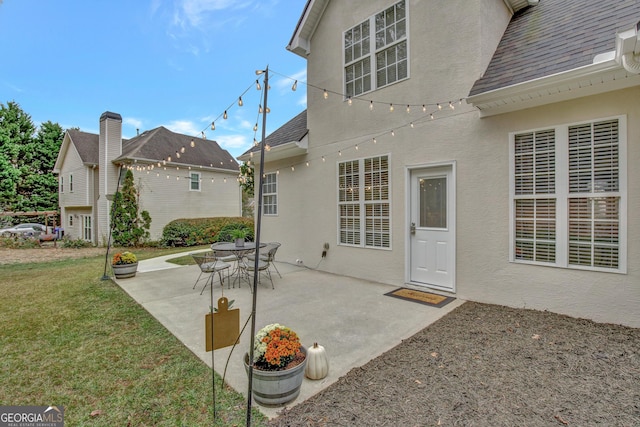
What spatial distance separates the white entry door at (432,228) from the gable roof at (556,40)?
1.57m

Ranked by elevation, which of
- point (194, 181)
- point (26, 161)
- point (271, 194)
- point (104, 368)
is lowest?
point (104, 368)

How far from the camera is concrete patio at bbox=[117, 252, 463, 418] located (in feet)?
10.2

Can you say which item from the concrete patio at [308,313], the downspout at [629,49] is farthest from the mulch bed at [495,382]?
the downspout at [629,49]

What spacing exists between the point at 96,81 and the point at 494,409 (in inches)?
855

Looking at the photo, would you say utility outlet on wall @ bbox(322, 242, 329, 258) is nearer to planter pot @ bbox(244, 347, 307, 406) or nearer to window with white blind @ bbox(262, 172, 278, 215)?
window with white blind @ bbox(262, 172, 278, 215)

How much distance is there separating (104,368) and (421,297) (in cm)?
455

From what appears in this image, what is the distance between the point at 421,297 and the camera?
508cm

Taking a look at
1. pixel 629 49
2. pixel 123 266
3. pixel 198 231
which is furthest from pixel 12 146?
pixel 629 49

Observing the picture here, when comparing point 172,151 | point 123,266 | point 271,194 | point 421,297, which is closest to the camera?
point 421,297

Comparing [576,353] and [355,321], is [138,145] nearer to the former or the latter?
[355,321]

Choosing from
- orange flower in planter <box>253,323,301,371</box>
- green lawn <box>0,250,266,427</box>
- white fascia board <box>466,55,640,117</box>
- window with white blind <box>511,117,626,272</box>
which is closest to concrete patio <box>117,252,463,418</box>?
green lawn <box>0,250,266,427</box>

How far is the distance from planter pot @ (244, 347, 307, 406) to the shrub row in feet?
38.6

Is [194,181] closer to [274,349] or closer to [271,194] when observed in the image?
[271,194]

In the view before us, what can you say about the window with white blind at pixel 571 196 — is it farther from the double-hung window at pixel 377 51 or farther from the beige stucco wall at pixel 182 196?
the beige stucco wall at pixel 182 196
